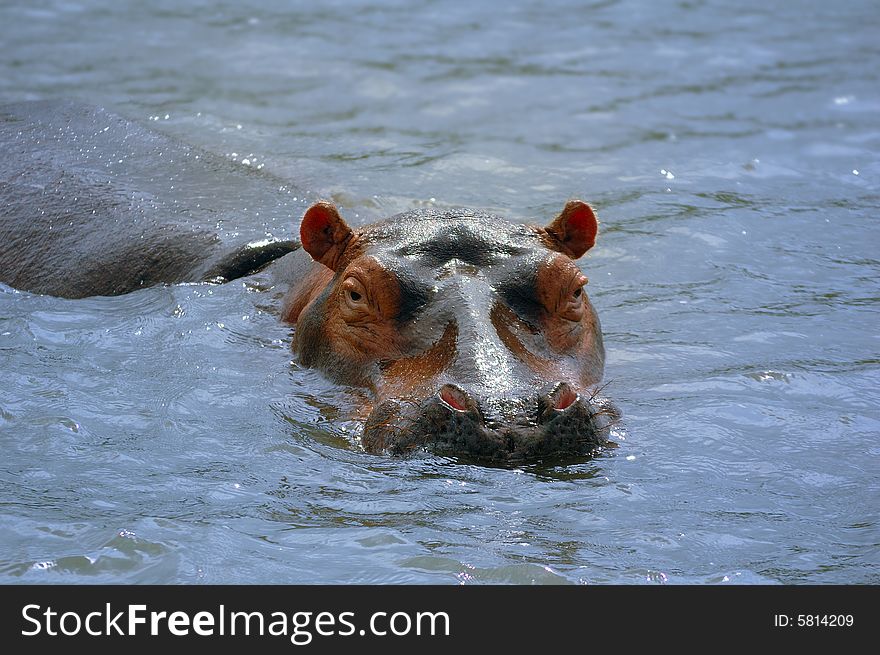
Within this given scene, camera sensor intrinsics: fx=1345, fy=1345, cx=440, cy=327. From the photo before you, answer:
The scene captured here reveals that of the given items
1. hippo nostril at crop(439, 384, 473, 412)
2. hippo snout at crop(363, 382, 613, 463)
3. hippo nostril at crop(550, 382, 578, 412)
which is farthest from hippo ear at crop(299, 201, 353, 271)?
hippo nostril at crop(550, 382, 578, 412)

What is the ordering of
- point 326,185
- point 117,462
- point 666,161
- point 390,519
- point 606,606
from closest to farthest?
point 606,606 < point 390,519 < point 117,462 < point 326,185 < point 666,161

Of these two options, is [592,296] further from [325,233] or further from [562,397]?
[562,397]

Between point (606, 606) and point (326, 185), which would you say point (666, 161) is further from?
point (606, 606)

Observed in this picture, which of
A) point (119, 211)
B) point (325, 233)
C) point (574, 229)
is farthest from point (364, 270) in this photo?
point (119, 211)

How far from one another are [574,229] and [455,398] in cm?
223

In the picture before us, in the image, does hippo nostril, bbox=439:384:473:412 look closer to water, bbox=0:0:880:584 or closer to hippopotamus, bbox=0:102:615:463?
hippopotamus, bbox=0:102:615:463

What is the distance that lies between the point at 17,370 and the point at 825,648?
4420mm

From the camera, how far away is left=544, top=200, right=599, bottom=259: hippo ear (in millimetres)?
7230

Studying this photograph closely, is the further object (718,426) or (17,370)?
(17,370)

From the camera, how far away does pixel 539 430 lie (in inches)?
208

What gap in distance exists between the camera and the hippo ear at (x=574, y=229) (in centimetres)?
723

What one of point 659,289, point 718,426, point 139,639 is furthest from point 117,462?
point 659,289

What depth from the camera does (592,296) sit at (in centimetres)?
897

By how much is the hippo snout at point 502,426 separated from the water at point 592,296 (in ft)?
0.38
